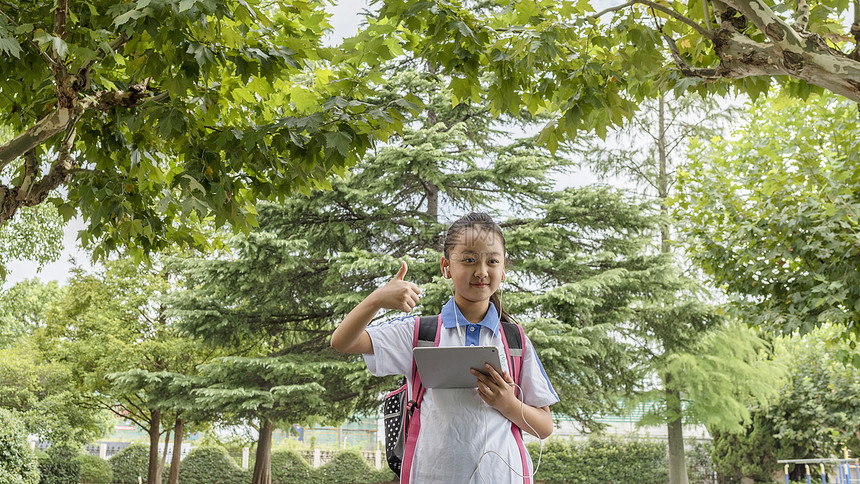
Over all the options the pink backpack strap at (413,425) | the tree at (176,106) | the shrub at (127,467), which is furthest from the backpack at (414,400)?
the shrub at (127,467)

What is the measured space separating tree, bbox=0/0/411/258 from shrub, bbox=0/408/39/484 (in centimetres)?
693

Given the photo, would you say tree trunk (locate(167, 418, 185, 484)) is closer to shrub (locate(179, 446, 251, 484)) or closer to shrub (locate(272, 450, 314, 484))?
shrub (locate(179, 446, 251, 484))

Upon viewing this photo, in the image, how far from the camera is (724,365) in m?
14.9

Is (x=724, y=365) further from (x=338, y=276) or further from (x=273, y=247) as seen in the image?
(x=273, y=247)

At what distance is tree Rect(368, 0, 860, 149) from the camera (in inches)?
117

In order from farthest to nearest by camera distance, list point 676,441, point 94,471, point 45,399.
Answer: point 94,471 → point 676,441 → point 45,399

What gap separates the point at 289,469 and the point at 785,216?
48.3 ft

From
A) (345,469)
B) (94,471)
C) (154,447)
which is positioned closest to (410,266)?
(154,447)

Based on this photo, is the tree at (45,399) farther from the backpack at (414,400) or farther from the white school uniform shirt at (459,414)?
the white school uniform shirt at (459,414)

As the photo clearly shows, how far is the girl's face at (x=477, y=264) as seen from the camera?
211cm

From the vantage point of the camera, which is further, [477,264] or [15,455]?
[15,455]

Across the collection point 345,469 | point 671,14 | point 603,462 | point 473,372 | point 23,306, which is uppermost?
point 23,306

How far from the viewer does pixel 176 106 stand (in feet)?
11.3

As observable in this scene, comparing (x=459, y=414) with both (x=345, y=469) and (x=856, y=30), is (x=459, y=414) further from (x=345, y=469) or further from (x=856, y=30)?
(x=345, y=469)
